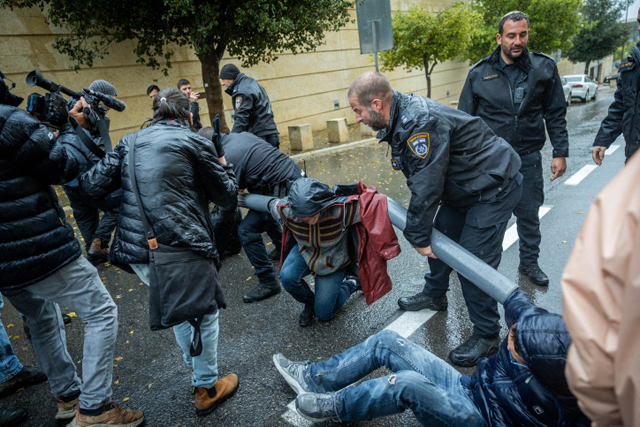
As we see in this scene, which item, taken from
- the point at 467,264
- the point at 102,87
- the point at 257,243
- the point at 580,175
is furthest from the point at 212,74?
the point at 467,264

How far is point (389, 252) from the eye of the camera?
283 centimetres

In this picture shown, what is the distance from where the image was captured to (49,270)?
87.0 inches

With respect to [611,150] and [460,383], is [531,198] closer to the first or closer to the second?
[460,383]

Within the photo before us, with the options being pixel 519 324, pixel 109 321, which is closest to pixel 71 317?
pixel 109 321

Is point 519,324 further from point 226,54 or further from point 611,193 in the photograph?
point 226,54

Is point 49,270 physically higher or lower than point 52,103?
lower

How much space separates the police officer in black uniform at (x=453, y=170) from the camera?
2449mm

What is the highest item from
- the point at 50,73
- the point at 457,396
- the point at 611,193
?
the point at 50,73

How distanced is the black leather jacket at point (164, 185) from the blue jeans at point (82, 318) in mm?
234

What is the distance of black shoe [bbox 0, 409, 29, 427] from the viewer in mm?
2512

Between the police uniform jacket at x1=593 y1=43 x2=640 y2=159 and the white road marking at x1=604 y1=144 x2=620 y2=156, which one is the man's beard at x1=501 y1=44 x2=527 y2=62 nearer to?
the police uniform jacket at x1=593 y1=43 x2=640 y2=159

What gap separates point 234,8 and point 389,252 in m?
6.61

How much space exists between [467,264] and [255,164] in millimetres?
2201

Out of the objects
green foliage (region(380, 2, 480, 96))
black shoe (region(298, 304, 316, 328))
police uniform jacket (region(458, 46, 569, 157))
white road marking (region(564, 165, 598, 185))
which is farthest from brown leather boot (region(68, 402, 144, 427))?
green foliage (region(380, 2, 480, 96))
